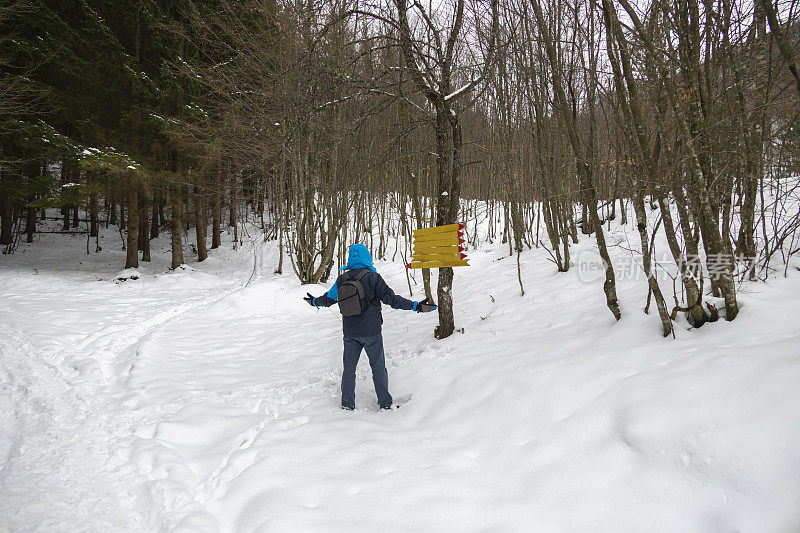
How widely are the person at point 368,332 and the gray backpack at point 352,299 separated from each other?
7 cm

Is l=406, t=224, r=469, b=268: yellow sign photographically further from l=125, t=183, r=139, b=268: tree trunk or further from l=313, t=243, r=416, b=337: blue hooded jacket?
l=125, t=183, r=139, b=268: tree trunk

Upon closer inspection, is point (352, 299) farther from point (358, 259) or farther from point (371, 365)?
point (371, 365)

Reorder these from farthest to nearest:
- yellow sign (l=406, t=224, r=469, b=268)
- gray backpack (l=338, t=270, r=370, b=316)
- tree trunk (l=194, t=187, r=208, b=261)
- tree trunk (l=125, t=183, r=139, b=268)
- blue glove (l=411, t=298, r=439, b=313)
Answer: tree trunk (l=194, t=187, r=208, b=261), tree trunk (l=125, t=183, r=139, b=268), yellow sign (l=406, t=224, r=469, b=268), blue glove (l=411, t=298, r=439, b=313), gray backpack (l=338, t=270, r=370, b=316)

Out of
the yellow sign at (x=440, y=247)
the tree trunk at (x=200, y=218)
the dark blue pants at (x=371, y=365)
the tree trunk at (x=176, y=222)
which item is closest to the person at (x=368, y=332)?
the dark blue pants at (x=371, y=365)

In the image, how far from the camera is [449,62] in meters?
5.10

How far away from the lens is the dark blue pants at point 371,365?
13.5ft

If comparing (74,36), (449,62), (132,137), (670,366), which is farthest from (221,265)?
(670,366)

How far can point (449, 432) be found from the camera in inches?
132

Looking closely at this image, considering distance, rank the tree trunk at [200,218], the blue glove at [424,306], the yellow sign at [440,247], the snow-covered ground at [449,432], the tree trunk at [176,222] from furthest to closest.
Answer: the tree trunk at [200,218] → the tree trunk at [176,222] → the yellow sign at [440,247] → the blue glove at [424,306] → the snow-covered ground at [449,432]

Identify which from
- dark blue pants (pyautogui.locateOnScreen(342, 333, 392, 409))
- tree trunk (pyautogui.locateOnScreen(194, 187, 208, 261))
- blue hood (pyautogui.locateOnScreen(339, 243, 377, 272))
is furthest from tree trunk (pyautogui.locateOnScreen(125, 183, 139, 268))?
dark blue pants (pyautogui.locateOnScreen(342, 333, 392, 409))

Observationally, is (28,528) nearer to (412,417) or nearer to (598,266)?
(412,417)

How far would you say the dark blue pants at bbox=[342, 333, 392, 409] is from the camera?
4109 mm

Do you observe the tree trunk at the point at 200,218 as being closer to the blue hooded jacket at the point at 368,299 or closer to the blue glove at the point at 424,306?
the blue hooded jacket at the point at 368,299

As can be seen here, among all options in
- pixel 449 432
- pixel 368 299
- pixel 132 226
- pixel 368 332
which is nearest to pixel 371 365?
pixel 368 332
